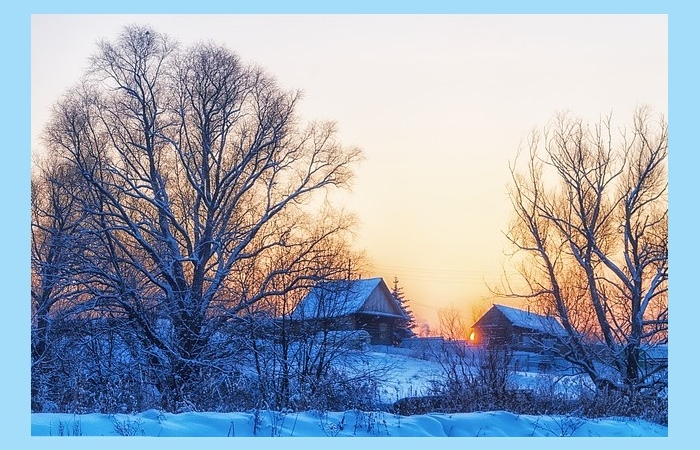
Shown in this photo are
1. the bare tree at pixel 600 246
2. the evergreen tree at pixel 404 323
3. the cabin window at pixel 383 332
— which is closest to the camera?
the bare tree at pixel 600 246

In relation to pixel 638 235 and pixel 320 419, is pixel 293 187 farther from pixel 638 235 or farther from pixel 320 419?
pixel 320 419

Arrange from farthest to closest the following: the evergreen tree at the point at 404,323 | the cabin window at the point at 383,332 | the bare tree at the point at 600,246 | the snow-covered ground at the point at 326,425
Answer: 1. the cabin window at the point at 383,332
2. the evergreen tree at the point at 404,323
3. the bare tree at the point at 600,246
4. the snow-covered ground at the point at 326,425

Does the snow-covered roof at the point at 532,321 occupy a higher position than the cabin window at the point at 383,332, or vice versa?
the snow-covered roof at the point at 532,321

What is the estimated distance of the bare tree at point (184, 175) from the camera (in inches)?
734

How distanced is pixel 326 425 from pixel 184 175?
36.9ft

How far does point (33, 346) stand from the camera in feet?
58.1

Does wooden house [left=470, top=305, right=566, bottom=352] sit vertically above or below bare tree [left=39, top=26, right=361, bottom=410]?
below

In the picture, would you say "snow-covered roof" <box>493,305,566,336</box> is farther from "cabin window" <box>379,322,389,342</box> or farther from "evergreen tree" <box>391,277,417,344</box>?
"cabin window" <box>379,322,389,342</box>

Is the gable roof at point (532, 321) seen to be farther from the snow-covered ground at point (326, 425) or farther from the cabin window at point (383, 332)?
the snow-covered ground at point (326, 425)

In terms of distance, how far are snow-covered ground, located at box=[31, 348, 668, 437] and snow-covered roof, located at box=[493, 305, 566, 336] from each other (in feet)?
19.6

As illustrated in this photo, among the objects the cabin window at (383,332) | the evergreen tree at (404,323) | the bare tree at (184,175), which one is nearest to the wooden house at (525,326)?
the evergreen tree at (404,323)

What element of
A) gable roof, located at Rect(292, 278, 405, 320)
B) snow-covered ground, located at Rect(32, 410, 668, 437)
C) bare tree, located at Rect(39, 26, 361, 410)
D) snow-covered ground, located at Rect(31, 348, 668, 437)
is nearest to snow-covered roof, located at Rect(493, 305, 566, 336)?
gable roof, located at Rect(292, 278, 405, 320)

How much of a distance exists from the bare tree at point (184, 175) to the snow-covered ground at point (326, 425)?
6.89 m

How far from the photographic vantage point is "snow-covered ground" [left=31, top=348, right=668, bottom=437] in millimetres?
10711
